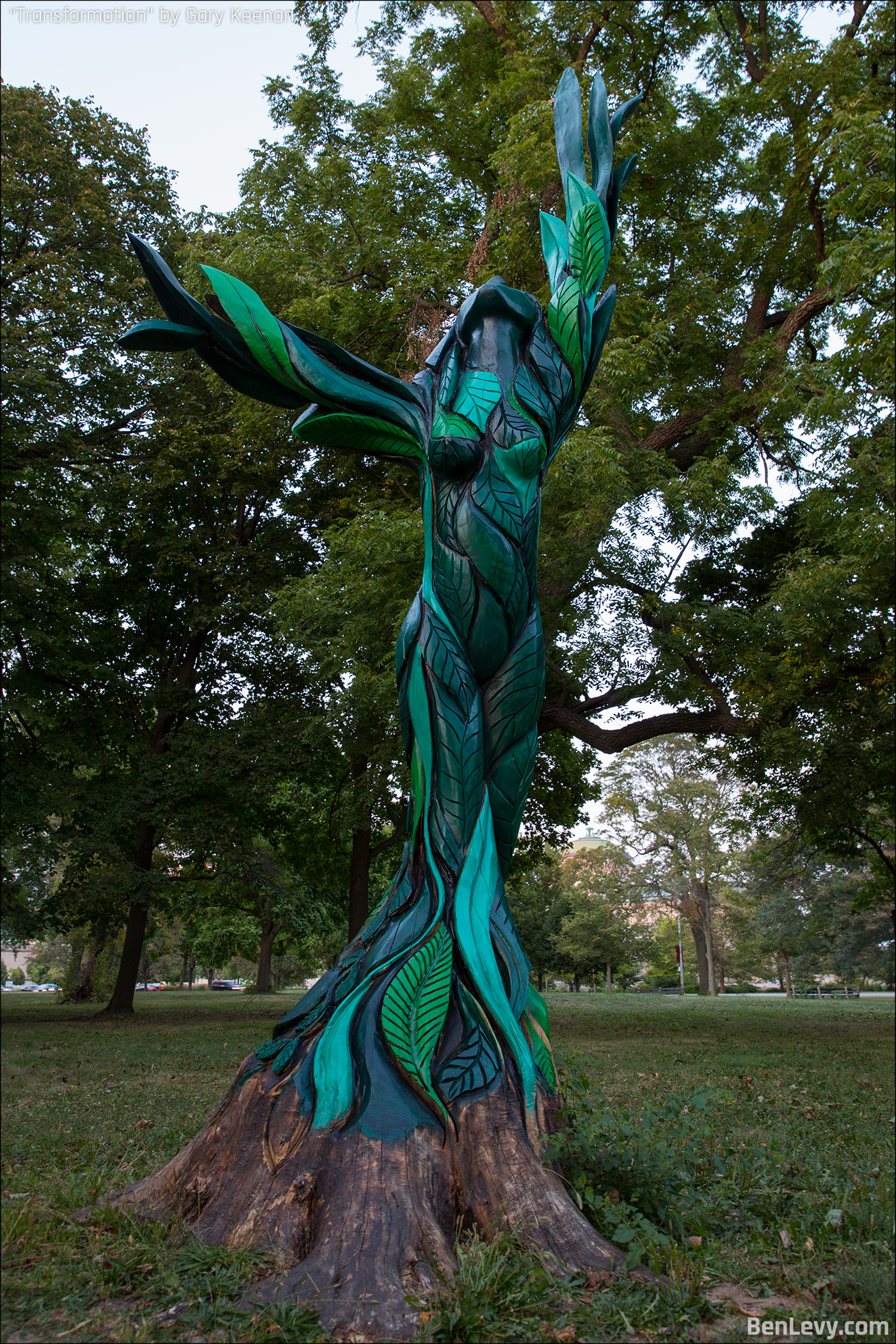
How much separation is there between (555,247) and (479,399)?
128 centimetres

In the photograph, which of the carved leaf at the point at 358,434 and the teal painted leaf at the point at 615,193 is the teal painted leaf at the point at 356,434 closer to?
the carved leaf at the point at 358,434

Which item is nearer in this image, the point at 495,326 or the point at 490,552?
the point at 490,552

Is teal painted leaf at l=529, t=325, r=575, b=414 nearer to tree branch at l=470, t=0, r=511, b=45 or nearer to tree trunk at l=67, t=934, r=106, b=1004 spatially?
tree branch at l=470, t=0, r=511, b=45

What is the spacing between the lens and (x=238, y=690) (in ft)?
57.2

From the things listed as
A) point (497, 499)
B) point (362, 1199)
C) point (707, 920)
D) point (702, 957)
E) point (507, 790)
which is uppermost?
point (497, 499)

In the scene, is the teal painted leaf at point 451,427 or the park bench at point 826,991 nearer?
the teal painted leaf at point 451,427

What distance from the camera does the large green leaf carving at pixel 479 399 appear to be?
445 centimetres

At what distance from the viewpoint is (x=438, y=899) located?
3.90m

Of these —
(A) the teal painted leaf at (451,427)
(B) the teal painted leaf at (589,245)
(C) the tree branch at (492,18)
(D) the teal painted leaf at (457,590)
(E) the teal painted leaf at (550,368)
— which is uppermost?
(C) the tree branch at (492,18)

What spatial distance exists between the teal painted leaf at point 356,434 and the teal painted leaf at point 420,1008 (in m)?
2.50

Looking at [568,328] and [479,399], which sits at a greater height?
[568,328]

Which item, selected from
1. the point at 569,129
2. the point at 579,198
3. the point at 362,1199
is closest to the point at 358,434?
the point at 579,198

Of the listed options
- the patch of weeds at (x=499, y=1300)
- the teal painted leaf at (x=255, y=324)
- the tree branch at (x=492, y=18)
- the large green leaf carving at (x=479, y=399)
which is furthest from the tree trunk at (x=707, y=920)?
the teal painted leaf at (x=255, y=324)

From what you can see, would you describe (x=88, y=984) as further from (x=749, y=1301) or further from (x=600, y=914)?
(x=749, y=1301)
